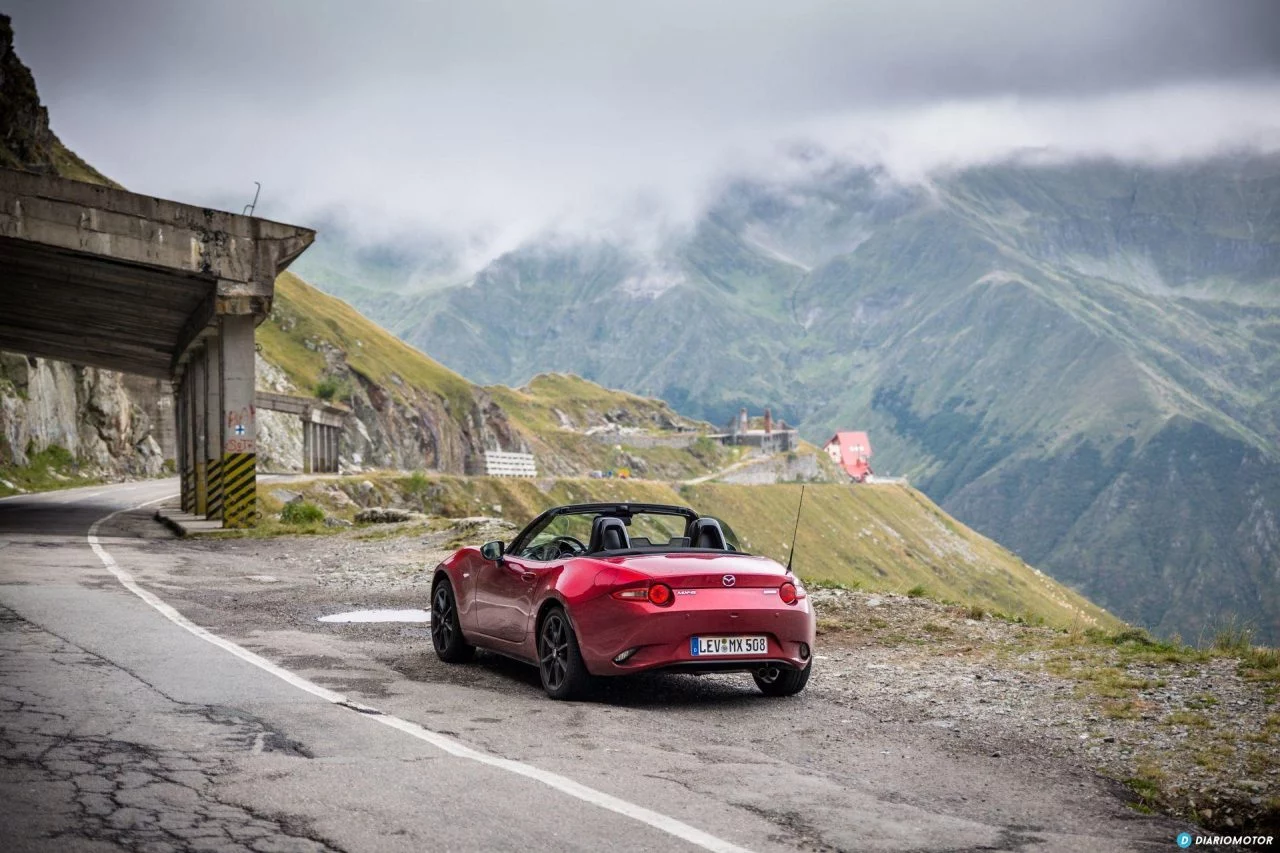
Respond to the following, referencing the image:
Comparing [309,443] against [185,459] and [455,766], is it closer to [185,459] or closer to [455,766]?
[185,459]

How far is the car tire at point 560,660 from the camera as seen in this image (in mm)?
9000

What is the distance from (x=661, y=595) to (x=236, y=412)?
24.5 m

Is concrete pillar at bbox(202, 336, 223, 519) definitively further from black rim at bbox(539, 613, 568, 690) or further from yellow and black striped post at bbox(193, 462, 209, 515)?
black rim at bbox(539, 613, 568, 690)

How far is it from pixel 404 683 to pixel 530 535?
151cm

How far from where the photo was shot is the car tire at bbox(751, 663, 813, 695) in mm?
9570

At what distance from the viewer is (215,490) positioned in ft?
111

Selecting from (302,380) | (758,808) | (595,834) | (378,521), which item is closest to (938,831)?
(758,808)

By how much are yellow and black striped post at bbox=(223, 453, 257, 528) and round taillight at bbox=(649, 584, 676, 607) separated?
2423 cm

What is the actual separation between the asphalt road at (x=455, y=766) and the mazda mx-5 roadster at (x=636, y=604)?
33 cm

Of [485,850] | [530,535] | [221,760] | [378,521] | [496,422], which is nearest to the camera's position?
[485,850]

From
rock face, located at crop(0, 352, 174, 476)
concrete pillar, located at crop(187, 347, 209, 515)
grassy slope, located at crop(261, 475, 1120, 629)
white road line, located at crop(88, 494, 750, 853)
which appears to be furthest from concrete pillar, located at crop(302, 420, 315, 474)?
white road line, located at crop(88, 494, 750, 853)

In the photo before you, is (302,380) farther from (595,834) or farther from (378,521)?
(595,834)

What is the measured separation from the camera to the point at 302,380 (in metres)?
115

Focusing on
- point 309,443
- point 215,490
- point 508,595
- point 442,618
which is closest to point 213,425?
point 215,490
